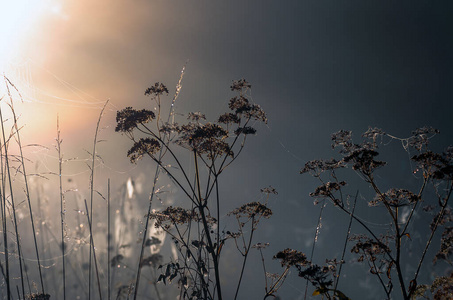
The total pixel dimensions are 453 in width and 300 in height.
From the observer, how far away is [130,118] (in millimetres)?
4516

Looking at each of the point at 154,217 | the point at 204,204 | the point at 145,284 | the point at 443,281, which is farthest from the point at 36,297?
the point at 443,281

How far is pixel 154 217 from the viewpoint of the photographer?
4.75 meters

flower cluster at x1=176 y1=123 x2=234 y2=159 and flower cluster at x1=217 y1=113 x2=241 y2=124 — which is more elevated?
flower cluster at x1=217 y1=113 x2=241 y2=124

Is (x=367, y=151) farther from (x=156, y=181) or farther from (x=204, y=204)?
(x=156, y=181)

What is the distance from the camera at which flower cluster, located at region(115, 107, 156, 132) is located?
14.8 feet

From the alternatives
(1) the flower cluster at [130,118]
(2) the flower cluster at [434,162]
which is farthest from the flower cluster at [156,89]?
(2) the flower cluster at [434,162]

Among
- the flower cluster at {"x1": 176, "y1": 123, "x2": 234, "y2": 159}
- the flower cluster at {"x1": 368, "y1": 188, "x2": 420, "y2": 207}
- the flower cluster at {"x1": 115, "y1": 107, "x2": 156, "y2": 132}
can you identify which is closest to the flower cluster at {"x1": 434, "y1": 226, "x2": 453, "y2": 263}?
the flower cluster at {"x1": 368, "y1": 188, "x2": 420, "y2": 207}

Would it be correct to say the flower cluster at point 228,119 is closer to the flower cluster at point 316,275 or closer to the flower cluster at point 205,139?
the flower cluster at point 205,139

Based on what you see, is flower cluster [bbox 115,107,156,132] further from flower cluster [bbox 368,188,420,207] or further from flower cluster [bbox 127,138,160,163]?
flower cluster [bbox 368,188,420,207]

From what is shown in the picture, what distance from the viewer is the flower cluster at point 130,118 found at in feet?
14.8

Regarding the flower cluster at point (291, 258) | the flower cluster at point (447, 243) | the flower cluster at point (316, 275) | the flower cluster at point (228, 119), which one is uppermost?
the flower cluster at point (228, 119)

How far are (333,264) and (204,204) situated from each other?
153 centimetres

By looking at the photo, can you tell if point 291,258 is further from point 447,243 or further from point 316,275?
point 447,243

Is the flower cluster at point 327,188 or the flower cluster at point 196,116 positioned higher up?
the flower cluster at point 196,116
